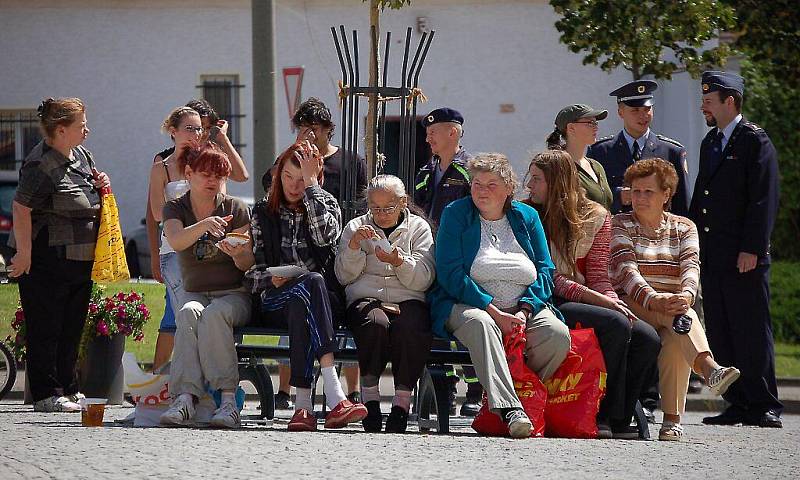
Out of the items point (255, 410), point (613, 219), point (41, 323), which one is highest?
point (613, 219)

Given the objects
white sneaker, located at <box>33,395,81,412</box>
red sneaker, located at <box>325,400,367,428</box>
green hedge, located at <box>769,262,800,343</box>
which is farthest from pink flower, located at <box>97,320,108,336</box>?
green hedge, located at <box>769,262,800,343</box>

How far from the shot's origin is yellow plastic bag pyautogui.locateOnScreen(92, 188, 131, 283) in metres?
9.73

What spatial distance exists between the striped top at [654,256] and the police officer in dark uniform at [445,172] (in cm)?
113

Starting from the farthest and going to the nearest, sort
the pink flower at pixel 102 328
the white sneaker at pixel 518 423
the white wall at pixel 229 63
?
the white wall at pixel 229 63
the pink flower at pixel 102 328
the white sneaker at pixel 518 423

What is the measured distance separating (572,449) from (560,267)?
5.16ft

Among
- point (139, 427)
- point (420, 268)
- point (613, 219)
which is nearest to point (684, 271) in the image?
point (613, 219)

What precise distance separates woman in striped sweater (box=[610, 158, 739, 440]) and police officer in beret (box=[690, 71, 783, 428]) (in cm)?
83

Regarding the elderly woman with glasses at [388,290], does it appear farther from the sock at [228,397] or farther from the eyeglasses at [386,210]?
the sock at [228,397]

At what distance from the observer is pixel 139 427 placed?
8.42 meters

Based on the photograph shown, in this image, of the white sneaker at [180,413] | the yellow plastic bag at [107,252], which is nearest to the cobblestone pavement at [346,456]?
the white sneaker at [180,413]

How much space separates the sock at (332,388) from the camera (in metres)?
8.27

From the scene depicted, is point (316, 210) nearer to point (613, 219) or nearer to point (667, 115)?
point (613, 219)

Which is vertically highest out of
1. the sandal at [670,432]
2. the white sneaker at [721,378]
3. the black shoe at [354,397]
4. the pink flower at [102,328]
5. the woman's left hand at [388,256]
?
the woman's left hand at [388,256]

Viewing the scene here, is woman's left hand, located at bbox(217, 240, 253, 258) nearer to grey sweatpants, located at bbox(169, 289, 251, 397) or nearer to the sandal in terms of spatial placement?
grey sweatpants, located at bbox(169, 289, 251, 397)
